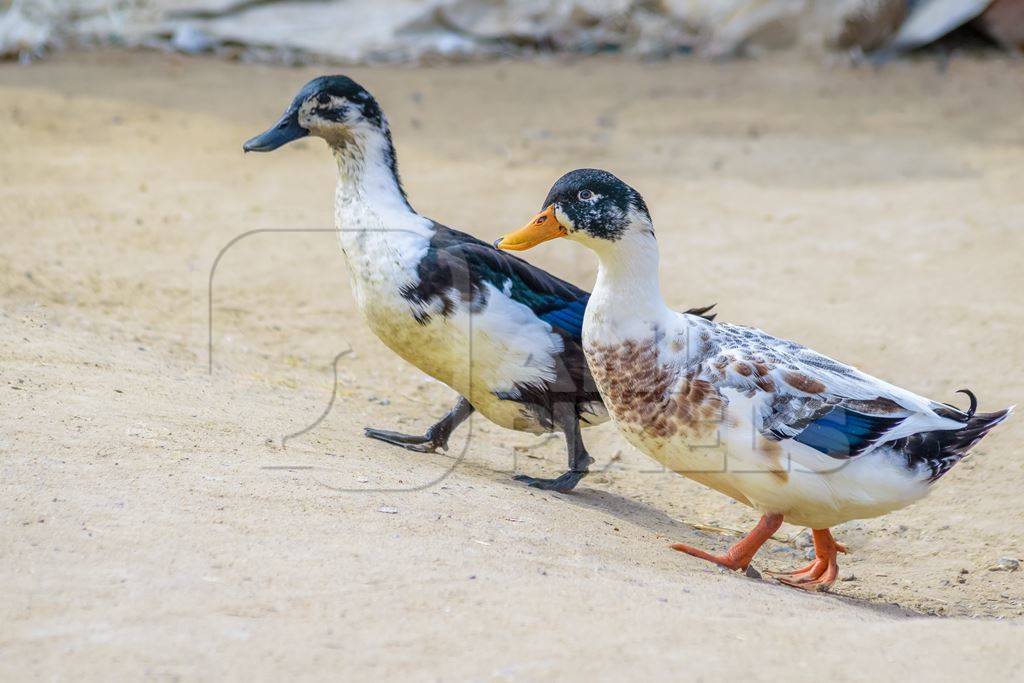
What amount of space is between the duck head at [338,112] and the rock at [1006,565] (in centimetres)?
300

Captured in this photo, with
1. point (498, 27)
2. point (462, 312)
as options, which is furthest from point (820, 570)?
point (498, 27)

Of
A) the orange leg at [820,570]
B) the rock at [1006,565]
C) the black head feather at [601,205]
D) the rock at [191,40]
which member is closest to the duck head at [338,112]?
the black head feather at [601,205]

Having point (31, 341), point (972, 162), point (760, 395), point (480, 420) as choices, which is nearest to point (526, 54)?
point (972, 162)

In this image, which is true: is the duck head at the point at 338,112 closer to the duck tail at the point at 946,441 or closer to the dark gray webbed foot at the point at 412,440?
the dark gray webbed foot at the point at 412,440

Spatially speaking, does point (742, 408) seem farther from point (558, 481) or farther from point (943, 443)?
point (558, 481)

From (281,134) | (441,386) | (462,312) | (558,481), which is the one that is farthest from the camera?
(441,386)

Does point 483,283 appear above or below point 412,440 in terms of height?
above

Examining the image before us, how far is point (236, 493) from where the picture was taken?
3869 millimetres

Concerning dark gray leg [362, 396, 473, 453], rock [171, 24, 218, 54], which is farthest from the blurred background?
dark gray leg [362, 396, 473, 453]

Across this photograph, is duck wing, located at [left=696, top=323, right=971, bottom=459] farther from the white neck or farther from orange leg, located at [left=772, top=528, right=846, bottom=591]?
the white neck

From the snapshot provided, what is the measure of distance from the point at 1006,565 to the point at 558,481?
172cm

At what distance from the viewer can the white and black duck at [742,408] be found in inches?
158

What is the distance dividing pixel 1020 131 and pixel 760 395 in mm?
7072

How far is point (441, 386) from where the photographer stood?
654 cm
